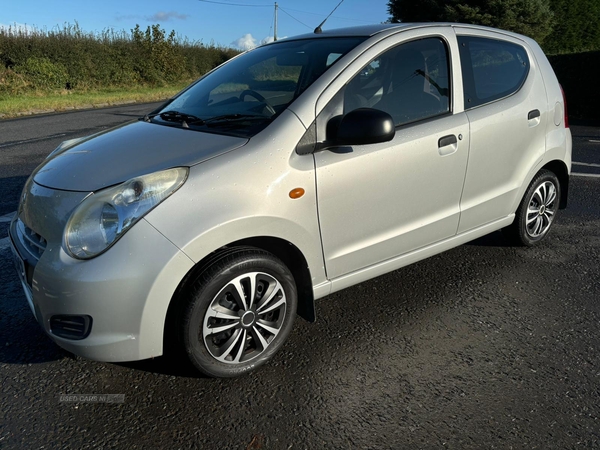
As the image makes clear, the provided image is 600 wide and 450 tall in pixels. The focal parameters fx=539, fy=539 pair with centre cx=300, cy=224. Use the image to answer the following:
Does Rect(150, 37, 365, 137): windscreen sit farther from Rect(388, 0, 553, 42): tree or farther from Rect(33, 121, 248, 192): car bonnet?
Rect(388, 0, 553, 42): tree

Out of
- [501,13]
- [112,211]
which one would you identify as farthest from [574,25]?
[112,211]

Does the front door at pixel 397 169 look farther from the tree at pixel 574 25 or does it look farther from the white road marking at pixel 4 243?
the tree at pixel 574 25

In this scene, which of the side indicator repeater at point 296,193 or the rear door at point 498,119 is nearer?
the side indicator repeater at point 296,193

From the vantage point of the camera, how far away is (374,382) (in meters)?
2.66

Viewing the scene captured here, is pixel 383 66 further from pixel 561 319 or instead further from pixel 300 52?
pixel 561 319

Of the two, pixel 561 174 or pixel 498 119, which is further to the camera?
pixel 561 174

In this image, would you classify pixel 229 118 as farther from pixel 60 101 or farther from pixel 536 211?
pixel 60 101

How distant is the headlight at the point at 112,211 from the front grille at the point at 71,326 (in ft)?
0.93

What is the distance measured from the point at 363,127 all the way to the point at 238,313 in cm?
112

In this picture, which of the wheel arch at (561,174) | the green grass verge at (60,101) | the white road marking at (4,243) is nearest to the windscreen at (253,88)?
the white road marking at (4,243)

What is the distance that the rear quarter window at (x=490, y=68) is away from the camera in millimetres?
3611

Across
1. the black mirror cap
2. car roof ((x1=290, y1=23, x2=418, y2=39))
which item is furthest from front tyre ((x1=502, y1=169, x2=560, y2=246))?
the black mirror cap

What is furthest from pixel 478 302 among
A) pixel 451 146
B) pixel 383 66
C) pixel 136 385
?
pixel 136 385

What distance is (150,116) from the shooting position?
362cm
